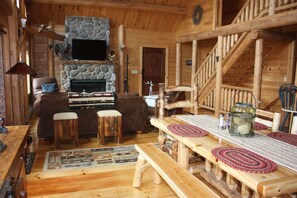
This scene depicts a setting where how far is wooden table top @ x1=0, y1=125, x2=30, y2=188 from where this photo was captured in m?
1.43

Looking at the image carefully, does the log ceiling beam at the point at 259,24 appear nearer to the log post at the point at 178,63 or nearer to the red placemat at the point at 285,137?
A: the log post at the point at 178,63

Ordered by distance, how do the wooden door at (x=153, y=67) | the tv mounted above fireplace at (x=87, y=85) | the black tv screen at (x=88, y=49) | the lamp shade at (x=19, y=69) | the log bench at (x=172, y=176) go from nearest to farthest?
1. the log bench at (x=172, y=176)
2. the lamp shade at (x=19, y=69)
3. the black tv screen at (x=88, y=49)
4. the tv mounted above fireplace at (x=87, y=85)
5. the wooden door at (x=153, y=67)

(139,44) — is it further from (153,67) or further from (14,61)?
(14,61)

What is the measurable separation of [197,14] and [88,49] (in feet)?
12.4

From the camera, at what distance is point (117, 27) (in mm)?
9328

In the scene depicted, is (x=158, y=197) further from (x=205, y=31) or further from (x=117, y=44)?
(x=117, y=44)

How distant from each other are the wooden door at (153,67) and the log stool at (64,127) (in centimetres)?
550

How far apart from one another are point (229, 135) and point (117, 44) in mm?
7724

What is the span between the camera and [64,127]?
4.28 metres

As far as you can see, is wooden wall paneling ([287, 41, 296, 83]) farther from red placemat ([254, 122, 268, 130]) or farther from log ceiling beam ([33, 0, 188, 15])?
red placemat ([254, 122, 268, 130])

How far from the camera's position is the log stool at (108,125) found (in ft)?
14.7

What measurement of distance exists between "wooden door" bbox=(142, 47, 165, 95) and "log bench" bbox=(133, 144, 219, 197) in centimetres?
677

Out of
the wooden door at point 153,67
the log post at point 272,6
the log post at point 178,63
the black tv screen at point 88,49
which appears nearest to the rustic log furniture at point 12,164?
the log post at point 272,6

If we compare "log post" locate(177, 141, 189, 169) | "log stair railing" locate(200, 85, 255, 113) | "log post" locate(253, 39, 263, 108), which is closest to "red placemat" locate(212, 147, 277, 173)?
"log post" locate(177, 141, 189, 169)
